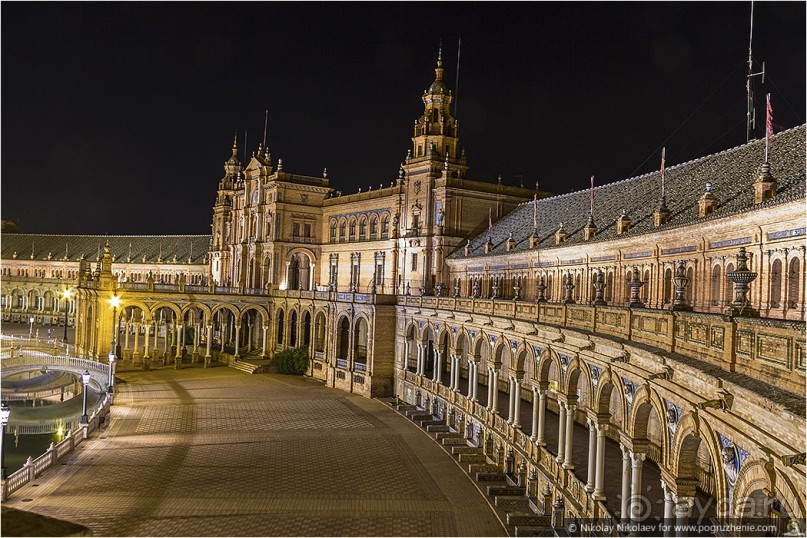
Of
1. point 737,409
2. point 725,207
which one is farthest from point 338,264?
point 737,409

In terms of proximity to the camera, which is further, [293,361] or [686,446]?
[293,361]

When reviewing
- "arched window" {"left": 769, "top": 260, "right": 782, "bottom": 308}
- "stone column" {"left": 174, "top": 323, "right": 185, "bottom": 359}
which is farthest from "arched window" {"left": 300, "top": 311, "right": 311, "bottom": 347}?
"arched window" {"left": 769, "top": 260, "right": 782, "bottom": 308}

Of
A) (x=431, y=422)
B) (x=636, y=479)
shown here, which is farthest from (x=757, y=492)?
(x=431, y=422)

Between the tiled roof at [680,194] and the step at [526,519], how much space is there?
1241 centimetres

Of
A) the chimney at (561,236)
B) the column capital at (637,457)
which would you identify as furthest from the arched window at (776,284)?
the chimney at (561,236)

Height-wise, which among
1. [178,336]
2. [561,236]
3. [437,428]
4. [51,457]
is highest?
[561,236]

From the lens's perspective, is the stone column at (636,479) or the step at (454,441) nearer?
the stone column at (636,479)

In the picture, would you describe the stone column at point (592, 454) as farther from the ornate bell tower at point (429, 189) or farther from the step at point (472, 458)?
the ornate bell tower at point (429, 189)

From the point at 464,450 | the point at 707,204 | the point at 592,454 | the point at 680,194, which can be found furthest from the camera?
the point at 464,450

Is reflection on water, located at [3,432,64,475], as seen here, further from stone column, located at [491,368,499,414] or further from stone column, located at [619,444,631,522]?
stone column, located at [619,444,631,522]

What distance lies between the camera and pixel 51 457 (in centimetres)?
2850

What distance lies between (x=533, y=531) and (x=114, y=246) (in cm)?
10422

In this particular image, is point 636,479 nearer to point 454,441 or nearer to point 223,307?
point 454,441

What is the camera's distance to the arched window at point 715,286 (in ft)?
78.5
